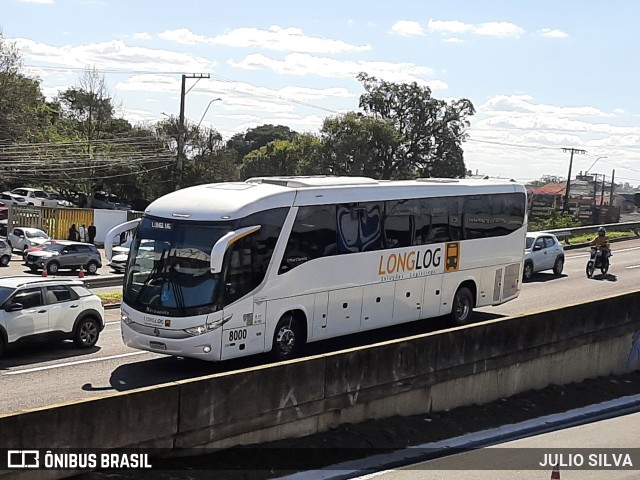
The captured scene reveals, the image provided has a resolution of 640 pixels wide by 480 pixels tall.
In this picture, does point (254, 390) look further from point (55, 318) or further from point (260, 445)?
point (55, 318)

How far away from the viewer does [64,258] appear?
4022 cm

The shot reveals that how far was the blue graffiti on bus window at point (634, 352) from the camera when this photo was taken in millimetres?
21984

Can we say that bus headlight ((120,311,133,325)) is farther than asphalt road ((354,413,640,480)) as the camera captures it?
Yes

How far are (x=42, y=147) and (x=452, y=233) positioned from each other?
194 feet

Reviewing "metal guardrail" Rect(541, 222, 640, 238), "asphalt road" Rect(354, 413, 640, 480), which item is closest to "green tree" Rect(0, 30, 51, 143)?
"metal guardrail" Rect(541, 222, 640, 238)

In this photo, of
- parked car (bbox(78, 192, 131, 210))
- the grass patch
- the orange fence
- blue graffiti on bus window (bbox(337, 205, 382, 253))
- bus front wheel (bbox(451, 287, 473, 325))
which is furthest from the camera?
parked car (bbox(78, 192, 131, 210))

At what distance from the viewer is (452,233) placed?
69.6ft

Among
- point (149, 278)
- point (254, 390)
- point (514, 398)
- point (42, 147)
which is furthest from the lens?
point (42, 147)

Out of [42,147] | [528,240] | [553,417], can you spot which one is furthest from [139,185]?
[553,417]

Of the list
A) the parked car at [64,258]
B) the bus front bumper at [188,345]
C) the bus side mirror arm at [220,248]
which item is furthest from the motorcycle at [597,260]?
the parked car at [64,258]

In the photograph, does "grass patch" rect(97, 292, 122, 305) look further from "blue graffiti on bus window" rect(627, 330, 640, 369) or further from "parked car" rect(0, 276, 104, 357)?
"blue graffiti on bus window" rect(627, 330, 640, 369)

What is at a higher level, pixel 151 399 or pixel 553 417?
pixel 151 399

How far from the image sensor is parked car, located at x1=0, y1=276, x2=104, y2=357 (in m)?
18.0

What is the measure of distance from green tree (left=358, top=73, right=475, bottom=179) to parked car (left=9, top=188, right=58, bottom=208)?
105 feet
